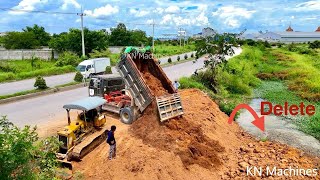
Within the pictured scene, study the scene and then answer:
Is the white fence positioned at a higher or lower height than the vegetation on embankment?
higher

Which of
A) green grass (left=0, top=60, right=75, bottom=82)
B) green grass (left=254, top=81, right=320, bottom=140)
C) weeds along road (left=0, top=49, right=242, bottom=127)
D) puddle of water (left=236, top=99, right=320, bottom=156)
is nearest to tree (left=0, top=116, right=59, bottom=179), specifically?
weeds along road (left=0, top=49, right=242, bottom=127)

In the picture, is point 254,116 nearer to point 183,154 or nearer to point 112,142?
point 183,154

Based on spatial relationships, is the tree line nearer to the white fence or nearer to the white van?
the white fence

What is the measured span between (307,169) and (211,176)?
3.61m

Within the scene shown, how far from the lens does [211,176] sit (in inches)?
416

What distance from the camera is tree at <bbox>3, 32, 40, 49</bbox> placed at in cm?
5809

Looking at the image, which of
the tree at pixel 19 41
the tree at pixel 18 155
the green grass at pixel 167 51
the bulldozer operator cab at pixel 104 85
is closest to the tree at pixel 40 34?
the tree at pixel 19 41

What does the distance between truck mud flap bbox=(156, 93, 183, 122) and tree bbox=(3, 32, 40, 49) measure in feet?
170

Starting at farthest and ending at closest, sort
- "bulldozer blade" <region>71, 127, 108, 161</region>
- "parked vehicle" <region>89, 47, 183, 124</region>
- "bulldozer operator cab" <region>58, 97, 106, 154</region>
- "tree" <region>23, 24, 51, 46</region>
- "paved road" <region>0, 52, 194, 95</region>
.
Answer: "tree" <region>23, 24, 51, 46</region> < "paved road" <region>0, 52, 194, 95</region> < "parked vehicle" <region>89, 47, 183, 124</region> < "bulldozer operator cab" <region>58, 97, 106, 154</region> < "bulldozer blade" <region>71, 127, 108, 161</region>

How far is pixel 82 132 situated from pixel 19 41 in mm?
52394

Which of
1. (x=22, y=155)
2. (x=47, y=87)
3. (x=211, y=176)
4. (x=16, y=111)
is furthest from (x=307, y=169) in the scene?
(x=47, y=87)

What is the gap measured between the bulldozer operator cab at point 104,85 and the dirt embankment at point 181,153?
7.00 ft

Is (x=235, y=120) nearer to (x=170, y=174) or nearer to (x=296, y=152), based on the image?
(x=296, y=152)

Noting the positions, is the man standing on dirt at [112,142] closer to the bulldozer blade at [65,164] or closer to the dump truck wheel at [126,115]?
the bulldozer blade at [65,164]
